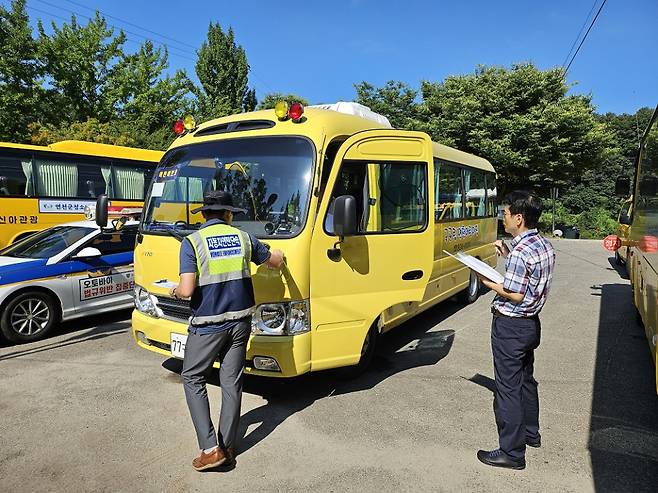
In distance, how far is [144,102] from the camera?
25.9m

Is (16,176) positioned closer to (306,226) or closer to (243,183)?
(243,183)

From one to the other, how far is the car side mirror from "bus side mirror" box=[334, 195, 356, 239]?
4.32 meters

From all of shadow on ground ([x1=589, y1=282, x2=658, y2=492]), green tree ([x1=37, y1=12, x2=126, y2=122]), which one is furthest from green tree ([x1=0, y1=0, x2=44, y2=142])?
shadow on ground ([x1=589, y1=282, x2=658, y2=492])

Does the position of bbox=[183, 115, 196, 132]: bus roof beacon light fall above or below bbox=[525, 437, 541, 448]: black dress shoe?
above

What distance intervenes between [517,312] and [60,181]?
11.2m

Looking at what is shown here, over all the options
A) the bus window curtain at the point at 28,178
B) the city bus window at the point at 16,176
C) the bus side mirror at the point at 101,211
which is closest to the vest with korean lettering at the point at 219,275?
the bus side mirror at the point at 101,211

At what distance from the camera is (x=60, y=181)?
1115 cm

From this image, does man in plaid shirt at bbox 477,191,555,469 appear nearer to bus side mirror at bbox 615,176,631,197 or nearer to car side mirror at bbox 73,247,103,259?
car side mirror at bbox 73,247,103,259

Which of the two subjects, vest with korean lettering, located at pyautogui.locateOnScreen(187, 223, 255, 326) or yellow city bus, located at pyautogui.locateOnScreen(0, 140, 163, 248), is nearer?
vest with korean lettering, located at pyautogui.locateOnScreen(187, 223, 255, 326)

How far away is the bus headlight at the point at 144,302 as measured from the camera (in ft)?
14.5

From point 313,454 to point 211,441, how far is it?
29.8 inches

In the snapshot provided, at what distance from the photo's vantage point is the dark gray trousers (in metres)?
3.19

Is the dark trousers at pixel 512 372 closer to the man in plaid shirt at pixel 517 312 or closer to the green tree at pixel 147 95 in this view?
the man in plaid shirt at pixel 517 312

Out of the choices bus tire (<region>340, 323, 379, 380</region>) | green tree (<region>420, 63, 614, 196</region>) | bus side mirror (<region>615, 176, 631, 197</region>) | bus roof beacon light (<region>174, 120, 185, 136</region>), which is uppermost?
green tree (<region>420, 63, 614, 196</region>)
